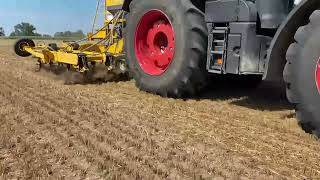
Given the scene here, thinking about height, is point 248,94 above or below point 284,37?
below

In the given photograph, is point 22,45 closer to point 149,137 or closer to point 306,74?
point 149,137

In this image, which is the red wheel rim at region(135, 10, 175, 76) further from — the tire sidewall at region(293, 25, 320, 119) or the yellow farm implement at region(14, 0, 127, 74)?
the tire sidewall at region(293, 25, 320, 119)

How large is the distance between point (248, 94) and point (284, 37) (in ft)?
7.48

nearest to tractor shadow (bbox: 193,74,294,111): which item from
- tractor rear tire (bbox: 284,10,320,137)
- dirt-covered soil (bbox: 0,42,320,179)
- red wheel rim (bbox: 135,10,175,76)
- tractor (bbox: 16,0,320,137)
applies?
dirt-covered soil (bbox: 0,42,320,179)

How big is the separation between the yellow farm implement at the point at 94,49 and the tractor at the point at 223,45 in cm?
18

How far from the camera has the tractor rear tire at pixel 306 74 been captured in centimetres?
412

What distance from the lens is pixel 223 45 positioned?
17.8 ft

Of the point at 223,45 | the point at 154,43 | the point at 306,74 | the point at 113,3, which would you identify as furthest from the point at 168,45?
the point at 113,3

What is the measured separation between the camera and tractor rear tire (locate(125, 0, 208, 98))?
5.77 meters

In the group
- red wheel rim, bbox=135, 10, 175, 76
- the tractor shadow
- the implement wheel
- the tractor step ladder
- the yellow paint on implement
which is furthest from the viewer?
the implement wheel

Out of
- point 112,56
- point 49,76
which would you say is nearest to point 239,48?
point 112,56

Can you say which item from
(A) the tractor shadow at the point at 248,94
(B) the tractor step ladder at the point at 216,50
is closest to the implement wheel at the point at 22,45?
(A) the tractor shadow at the point at 248,94

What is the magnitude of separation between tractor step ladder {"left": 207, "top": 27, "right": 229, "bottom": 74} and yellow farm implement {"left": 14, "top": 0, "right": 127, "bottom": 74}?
232 cm

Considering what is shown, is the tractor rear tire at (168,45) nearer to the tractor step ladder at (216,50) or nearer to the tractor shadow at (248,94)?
the tractor step ladder at (216,50)
